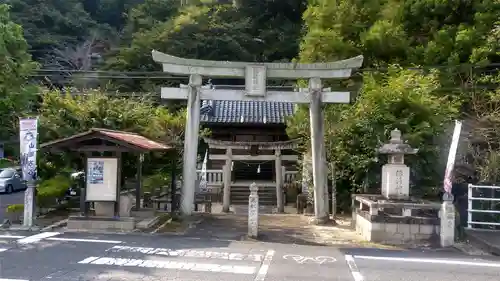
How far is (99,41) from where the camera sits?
125ft

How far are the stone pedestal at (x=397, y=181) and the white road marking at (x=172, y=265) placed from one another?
21.5ft

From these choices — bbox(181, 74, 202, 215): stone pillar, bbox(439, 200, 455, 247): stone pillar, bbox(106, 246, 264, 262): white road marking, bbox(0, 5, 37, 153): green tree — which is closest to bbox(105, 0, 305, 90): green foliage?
bbox(0, 5, 37, 153): green tree

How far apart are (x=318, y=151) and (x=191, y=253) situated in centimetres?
721

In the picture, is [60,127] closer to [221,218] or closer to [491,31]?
[221,218]

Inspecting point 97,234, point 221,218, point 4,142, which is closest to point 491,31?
point 221,218

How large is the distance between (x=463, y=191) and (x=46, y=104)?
14394 mm

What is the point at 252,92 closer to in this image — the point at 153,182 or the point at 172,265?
the point at 153,182

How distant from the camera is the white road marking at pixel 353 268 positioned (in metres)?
8.51

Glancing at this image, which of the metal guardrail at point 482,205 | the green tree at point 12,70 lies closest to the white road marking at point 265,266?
the metal guardrail at point 482,205

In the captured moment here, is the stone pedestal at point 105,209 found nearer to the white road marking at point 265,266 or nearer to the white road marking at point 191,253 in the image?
the white road marking at point 191,253

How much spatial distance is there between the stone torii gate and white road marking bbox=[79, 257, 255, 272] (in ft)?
21.2

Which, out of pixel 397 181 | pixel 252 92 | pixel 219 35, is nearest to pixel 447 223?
pixel 397 181

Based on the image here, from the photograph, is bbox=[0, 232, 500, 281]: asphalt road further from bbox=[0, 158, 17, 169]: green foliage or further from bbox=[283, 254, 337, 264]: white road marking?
bbox=[0, 158, 17, 169]: green foliage

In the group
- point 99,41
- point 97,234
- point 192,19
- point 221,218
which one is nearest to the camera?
point 97,234
